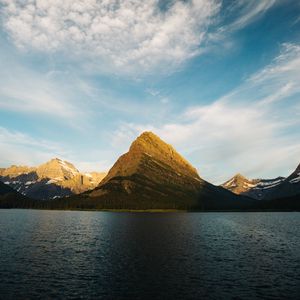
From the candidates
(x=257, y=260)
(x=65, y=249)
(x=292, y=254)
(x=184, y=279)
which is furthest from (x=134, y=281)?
(x=292, y=254)

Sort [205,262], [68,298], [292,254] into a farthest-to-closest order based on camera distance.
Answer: [292,254], [205,262], [68,298]

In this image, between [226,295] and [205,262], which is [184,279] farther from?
[205,262]

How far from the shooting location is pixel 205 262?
7800 centimetres

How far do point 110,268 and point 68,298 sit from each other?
71.2 ft

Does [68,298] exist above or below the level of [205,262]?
below

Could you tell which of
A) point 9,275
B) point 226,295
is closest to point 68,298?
point 9,275

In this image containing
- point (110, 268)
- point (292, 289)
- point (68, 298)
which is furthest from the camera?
point (110, 268)

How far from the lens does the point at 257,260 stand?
81.1 metres

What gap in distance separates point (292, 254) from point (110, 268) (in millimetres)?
49740

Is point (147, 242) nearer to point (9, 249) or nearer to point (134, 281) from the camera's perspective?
point (9, 249)

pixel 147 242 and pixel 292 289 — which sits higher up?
pixel 147 242

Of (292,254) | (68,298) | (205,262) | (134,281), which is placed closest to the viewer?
(68,298)

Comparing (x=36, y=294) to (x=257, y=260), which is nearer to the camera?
A: (x=36, y=294)

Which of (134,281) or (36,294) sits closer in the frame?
(36,294)
